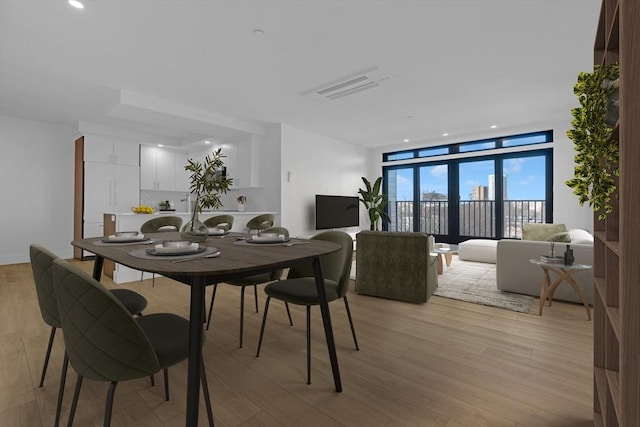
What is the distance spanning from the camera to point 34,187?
561 cm

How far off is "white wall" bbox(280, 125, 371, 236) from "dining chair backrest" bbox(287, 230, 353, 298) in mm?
3540

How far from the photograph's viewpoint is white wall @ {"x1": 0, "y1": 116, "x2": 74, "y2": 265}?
17.5 ft

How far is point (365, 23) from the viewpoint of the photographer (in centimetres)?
271

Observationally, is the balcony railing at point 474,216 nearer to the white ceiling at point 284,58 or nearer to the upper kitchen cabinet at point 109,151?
the white ceiling at point 284,58

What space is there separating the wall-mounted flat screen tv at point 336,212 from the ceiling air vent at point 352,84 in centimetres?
254

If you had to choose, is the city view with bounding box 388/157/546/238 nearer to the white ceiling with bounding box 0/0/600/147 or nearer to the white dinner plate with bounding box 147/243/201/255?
the white ceiling with bounding box 0/0/600/147

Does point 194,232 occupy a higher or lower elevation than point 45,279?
higher

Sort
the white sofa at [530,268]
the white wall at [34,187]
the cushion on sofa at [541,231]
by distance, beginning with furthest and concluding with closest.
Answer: the white wall at [34,187]
the cushion on sofa at [541,231]
the white sofa at [530,268]

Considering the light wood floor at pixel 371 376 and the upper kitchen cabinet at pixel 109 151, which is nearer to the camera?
the light wood floor at pixel 371 376

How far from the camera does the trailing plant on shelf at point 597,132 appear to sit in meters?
1.00

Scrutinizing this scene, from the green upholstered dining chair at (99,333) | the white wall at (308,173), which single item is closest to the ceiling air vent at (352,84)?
the white wall at (308,173)

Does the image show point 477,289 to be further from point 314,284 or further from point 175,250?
point 175,250

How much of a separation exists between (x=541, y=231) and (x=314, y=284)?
471 cm

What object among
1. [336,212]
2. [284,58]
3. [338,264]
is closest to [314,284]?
[338,264]
